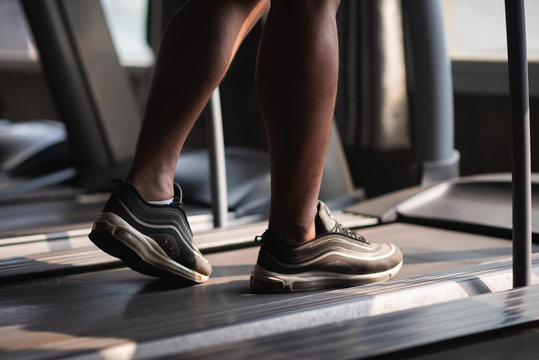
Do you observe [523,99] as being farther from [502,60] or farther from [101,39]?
[101,39]

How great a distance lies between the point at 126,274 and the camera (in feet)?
4.70

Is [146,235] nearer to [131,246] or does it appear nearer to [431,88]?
[131,246]

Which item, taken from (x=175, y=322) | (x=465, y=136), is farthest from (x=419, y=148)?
(x=175, y=322)

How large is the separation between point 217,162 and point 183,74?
0.84 metres

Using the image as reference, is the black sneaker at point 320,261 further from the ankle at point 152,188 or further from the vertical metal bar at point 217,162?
the vertical metal bar at point 217,162

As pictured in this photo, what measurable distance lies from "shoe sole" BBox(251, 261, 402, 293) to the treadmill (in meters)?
0.02

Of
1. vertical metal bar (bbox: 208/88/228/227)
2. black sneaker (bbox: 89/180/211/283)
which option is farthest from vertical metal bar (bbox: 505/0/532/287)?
vertical metal bar (bbox: 208/88/228/227)

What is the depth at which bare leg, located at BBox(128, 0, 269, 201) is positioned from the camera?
44.9 inches

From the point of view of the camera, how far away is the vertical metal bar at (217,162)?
6.42 ft

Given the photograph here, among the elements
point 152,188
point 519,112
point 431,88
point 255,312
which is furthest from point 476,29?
point 255,312

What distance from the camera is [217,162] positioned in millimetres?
1974

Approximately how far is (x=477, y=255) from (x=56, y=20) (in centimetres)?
237

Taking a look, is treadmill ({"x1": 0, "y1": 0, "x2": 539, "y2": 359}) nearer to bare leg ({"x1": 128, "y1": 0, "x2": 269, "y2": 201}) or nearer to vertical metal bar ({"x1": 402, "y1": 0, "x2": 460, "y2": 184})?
bare leg ({"x1": 128, "y1": 0, "x2": 269, "y2": 201})

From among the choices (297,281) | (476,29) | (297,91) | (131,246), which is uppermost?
(297,91)
